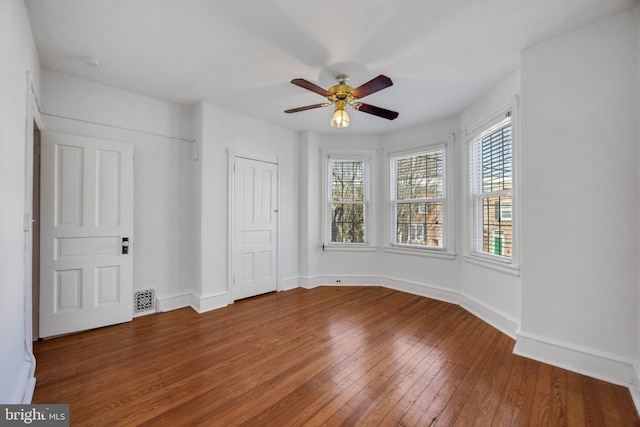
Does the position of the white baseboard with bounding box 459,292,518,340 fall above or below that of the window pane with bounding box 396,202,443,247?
below

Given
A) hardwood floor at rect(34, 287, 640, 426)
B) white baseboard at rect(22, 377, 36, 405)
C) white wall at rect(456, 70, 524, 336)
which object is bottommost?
hardwood floor at rect(34, 287, 640, 426)

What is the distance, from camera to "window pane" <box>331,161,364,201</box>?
4793mm

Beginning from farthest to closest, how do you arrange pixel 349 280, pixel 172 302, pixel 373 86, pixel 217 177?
pixel 349 280
pixel 217 177
pixel 172 302
pixel 373 86

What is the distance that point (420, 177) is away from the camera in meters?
4.33

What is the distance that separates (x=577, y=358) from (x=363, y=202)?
3134mm

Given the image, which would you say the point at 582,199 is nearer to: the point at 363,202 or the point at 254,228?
the point at 363,202

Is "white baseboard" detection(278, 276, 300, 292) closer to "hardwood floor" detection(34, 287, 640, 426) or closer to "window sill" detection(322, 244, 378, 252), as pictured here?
"window sill" detection(322, 244, 378, 252)

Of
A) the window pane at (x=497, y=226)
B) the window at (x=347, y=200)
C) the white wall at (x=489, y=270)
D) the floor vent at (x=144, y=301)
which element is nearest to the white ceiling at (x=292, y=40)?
the white wall at (x=489, y=270)

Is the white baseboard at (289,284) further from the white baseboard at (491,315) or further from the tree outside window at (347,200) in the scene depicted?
the white baseboard at (491,315)

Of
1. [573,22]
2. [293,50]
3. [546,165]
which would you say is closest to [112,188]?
[293,50]

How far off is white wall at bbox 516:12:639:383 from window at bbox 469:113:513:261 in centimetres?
56

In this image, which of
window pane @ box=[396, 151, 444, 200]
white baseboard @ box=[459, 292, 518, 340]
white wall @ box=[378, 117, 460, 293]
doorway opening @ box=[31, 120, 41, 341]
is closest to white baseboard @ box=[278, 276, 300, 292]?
white wall @ box=[378, 117, 460, 293]

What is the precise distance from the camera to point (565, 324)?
223 cm

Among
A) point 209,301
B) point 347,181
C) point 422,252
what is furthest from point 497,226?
point 209,301
